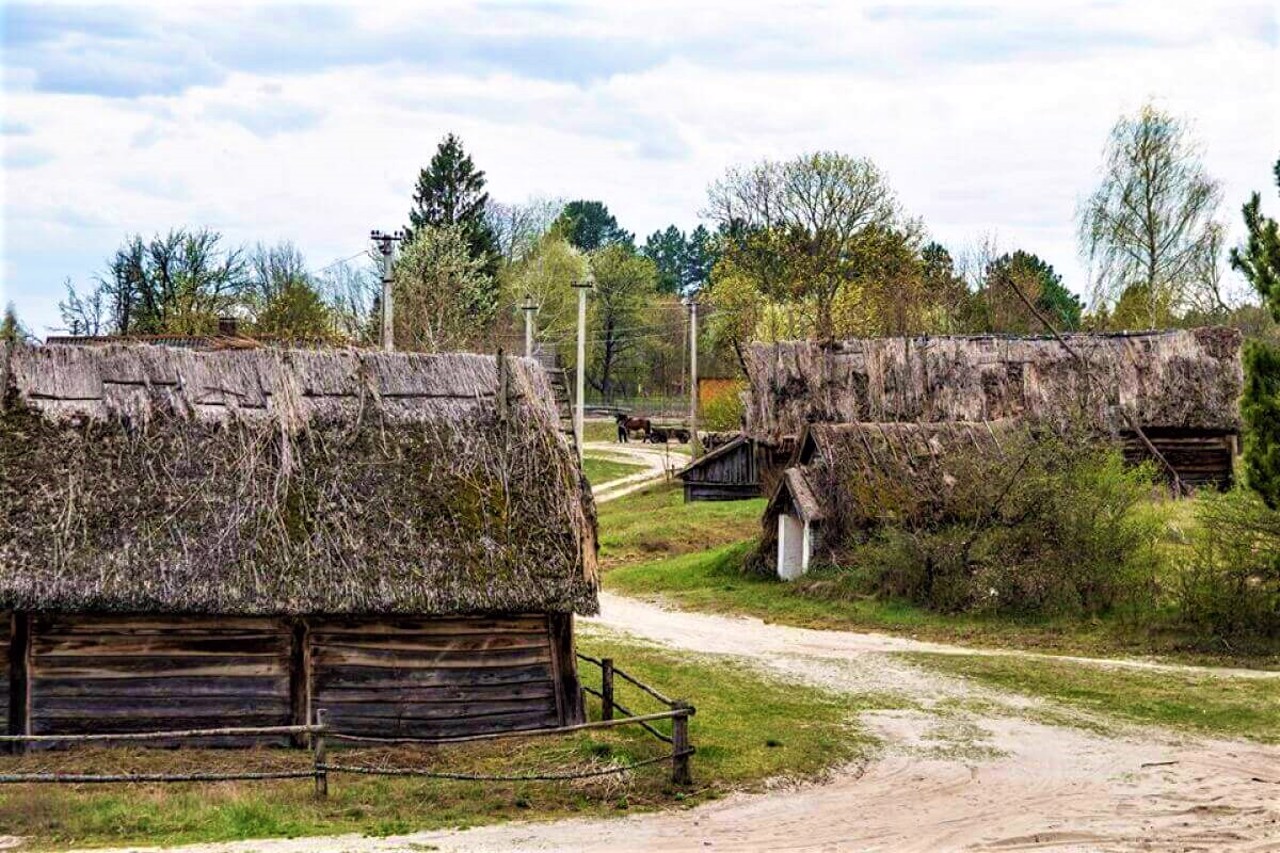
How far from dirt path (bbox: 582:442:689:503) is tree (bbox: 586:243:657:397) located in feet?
71.7

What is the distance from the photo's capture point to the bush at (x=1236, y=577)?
24141 millimetres

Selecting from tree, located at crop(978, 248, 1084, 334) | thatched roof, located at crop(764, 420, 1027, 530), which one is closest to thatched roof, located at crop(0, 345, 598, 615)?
thatched roof, located at crop(764, 420, 1027, 530)

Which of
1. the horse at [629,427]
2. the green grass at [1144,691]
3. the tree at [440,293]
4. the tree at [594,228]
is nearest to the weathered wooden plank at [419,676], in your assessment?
the green grass at [1144,691]

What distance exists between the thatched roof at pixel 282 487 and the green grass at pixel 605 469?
34877mm

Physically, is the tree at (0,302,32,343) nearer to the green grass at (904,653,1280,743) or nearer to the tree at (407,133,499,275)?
the green grass at (904,653,1280,743)

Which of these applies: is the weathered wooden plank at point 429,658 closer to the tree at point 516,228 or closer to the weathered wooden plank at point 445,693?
the weathered wooden plank at point 445,693

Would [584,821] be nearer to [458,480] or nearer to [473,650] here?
[473,650]

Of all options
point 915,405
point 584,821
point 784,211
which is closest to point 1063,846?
point 584,821

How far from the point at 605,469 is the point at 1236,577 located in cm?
3389

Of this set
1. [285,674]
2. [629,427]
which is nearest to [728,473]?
[629,427]

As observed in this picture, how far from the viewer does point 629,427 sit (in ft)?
219

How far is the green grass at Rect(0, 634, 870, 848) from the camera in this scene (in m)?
13.6

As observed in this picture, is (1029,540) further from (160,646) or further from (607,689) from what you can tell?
(160,646)

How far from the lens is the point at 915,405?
3616 cm
